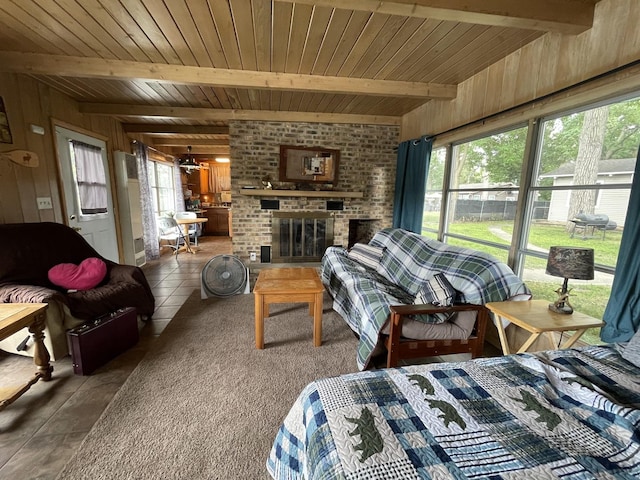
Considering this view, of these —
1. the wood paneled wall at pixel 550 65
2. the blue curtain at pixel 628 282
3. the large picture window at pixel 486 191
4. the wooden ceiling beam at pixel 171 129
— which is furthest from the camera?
the wooden ceiling beam at pixel 171 129

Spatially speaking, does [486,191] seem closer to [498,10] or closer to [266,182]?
[498,10]

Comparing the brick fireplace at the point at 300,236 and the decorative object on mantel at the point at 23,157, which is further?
the brick fireplace at the point at 300,236

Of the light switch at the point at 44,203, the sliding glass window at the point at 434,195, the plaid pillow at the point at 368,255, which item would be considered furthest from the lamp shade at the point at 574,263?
the light switch at the point at 44,203

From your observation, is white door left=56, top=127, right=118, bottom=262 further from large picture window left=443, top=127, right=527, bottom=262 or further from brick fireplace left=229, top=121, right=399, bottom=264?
large picture window left=443, top=127, right=527, bottom=262

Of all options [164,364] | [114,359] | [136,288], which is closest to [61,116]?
[136,288]

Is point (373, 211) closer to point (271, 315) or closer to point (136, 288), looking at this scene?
point (271, 315)

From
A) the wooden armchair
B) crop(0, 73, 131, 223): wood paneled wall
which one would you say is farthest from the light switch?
the wooden armchair

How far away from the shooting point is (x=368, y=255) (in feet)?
10.5

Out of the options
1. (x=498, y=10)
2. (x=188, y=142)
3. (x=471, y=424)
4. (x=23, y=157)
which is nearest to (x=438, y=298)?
(x=471, y=424)

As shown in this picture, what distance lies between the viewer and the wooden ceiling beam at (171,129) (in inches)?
173

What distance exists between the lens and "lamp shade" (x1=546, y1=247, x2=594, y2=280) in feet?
4.92

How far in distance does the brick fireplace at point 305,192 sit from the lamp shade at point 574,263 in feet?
9.09

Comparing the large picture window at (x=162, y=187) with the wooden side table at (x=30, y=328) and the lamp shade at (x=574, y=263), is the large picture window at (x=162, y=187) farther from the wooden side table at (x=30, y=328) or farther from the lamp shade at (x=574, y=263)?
the lamp shade at (x=574, y=263)

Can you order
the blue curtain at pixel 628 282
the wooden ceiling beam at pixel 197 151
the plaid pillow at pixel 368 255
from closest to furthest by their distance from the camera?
the blue curtain at pixel 628 282
the plaid pillow at pixel 368 255
the wooden ceiling beam at pixel 197 151
